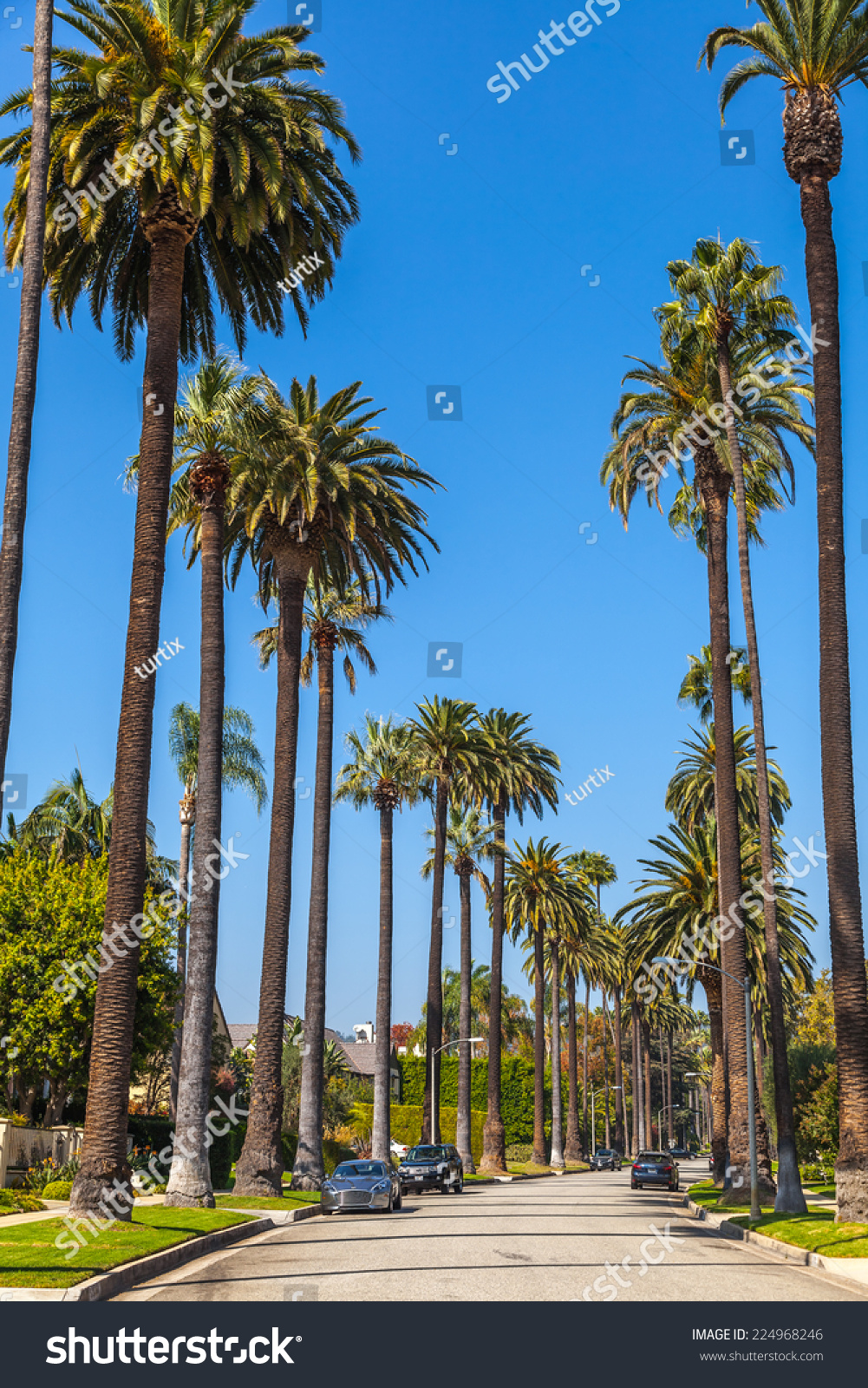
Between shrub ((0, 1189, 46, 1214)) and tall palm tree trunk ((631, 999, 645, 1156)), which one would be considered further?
tall palm tree trunk ((631, 999, 645, 1156))

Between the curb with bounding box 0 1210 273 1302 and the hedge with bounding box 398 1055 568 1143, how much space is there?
71931 millimetres

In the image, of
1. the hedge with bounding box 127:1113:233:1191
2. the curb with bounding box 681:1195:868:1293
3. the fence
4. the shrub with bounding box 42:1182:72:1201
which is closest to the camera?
the curb with bounding box 681:1195:868:1293

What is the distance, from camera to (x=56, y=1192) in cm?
2830

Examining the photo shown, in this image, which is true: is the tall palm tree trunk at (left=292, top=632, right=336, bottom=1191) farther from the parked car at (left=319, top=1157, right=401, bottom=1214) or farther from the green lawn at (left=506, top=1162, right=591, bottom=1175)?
the green lawn at (left=506, top=1162, right=591, bottom=1175)

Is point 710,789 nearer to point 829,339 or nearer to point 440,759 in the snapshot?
point 440,759

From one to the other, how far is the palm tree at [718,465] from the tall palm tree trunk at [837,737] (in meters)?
7.94

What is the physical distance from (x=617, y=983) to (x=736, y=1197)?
225 feet

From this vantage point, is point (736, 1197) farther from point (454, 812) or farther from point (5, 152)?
point (454, 812)

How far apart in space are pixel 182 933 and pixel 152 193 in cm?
2955

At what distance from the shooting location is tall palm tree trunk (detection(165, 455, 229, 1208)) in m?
26.8

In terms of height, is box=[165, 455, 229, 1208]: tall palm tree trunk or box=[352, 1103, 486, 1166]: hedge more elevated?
box=[165, 455, 229, 1208]: tall palm tree trunk

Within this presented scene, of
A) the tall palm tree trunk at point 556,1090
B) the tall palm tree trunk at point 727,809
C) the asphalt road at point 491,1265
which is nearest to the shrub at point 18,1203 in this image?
the asphalt road at point 491,1265

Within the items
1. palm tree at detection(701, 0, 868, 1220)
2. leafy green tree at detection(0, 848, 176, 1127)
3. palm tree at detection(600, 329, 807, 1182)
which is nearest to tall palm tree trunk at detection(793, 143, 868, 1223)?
palm tree at detection(701, 0, 868, 1220)
